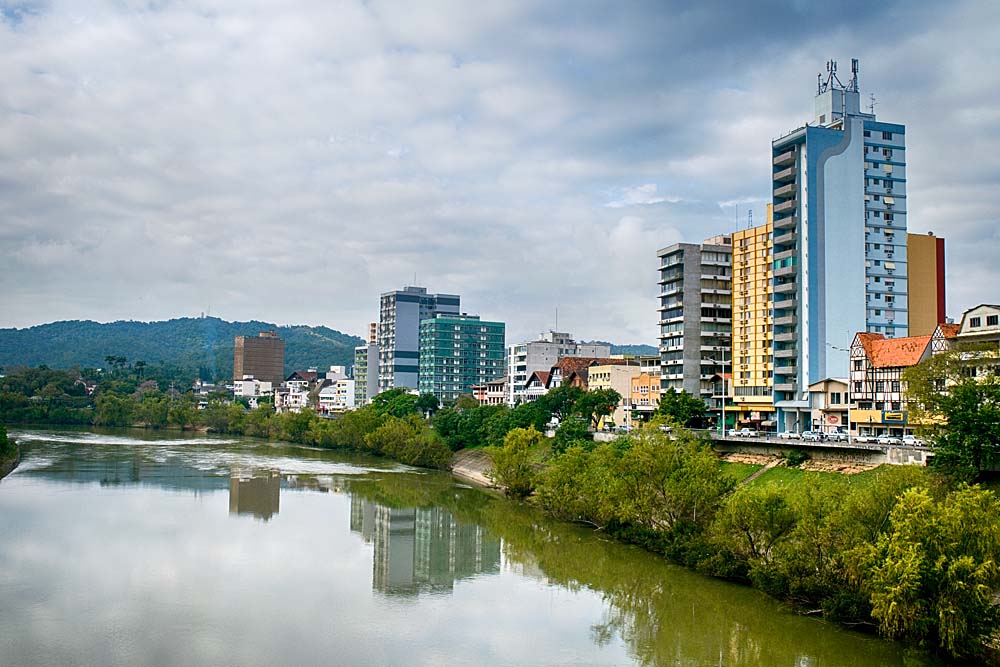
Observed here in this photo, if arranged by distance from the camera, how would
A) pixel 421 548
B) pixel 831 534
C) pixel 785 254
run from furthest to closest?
1. pixel 785 254
2. pixel 421 548
3. pixel 831 534

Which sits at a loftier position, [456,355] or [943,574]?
[456,355]

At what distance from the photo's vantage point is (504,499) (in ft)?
157

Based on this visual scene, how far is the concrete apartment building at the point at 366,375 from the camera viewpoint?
420ft

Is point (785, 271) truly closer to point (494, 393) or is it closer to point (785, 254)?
point (785, 254)

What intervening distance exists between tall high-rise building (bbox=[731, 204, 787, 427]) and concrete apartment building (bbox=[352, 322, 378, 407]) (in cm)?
7757

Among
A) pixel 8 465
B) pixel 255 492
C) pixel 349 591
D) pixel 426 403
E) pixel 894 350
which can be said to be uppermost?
pixel 894 350

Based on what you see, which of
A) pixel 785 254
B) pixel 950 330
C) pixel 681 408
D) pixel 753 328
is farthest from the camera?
pixel 753 328

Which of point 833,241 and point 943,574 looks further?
point 833,241

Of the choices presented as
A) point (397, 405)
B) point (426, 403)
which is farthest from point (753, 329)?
point (426, 403)

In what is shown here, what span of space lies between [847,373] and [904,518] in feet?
104

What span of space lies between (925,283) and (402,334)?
82342mm

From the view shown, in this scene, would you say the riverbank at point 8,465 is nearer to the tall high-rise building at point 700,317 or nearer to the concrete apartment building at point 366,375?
the tall high-rise building at point 700,317

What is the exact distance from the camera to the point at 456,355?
119375 mm

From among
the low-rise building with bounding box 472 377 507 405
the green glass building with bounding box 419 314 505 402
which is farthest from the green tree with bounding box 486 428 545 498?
the green glass building with bounding box 419 314 505 402
